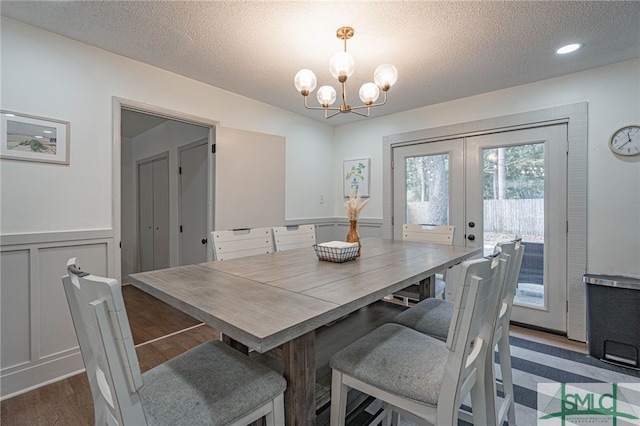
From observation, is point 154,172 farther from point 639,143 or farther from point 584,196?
point 639,143

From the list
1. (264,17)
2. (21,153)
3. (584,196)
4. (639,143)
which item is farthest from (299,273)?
(639,143)

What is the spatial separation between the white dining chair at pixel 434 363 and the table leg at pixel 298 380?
0.14 meters

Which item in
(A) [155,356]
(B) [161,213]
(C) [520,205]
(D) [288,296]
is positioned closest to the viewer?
(D) [288,296]

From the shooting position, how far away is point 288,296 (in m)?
1.04

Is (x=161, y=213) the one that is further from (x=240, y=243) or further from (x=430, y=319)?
(x=430, y=319)

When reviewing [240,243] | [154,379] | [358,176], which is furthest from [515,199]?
[154,379]

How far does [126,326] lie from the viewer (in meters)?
0.70

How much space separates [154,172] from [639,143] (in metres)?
5.55

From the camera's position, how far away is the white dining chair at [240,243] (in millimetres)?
1939

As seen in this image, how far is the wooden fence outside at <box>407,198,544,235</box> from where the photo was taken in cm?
288

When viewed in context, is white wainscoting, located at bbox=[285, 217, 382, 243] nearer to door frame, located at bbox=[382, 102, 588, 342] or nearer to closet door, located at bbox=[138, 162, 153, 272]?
door frame, located at bbox=[382, 102, 588, 342]

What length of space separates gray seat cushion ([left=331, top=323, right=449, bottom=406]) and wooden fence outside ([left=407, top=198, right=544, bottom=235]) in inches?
93.3

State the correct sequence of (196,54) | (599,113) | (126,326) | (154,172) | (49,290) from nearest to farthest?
(126,326) < (49,290) < (196,54) < (599,113) < (154,172)

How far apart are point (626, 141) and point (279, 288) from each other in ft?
10.1
